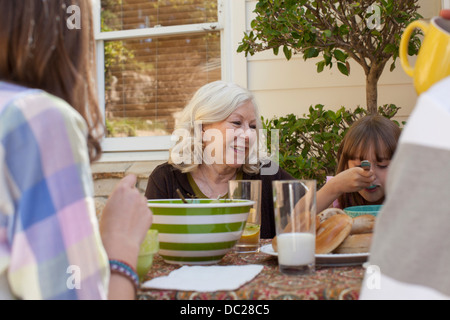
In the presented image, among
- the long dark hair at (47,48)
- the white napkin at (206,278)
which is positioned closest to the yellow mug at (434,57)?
the white napkin at (206,278)

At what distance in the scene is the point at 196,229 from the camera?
3.49ft

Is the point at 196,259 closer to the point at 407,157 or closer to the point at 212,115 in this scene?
the point at 407,157

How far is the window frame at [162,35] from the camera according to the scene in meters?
3.08

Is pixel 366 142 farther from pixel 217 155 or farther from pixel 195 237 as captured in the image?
pixel 195 237

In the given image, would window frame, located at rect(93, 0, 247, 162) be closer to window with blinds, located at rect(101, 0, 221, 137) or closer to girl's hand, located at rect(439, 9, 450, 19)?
window with blinds, located at rect(101, 0, 221, 137)

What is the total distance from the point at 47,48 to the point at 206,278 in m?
0.50

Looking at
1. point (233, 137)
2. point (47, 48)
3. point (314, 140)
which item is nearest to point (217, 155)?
point (233, 137)

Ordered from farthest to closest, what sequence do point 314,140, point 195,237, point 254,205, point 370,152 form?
point 314,140 < point 370,152 < point 254,205 < point 195,237

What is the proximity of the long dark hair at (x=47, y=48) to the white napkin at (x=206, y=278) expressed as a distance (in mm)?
323

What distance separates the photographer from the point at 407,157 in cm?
58

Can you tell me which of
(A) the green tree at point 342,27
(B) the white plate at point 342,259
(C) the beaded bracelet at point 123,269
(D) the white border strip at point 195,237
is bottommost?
(B) the white plate at point 342,259

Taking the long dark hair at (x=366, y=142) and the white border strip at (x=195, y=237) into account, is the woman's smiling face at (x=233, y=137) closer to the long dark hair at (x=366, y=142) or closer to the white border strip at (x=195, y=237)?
the long dark hair at (x=366, y=142)

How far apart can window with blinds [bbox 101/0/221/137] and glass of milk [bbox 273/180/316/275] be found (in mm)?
2388

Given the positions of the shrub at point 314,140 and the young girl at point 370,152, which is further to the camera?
the shrub at point 314,140
